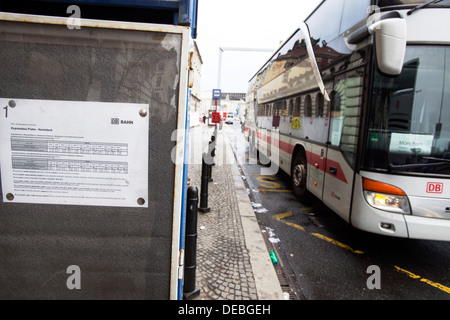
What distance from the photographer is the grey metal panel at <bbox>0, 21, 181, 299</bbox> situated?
181 cm

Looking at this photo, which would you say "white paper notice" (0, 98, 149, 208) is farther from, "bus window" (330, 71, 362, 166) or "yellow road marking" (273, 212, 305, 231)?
"yellow road marking" (273, 212, 305, 231)

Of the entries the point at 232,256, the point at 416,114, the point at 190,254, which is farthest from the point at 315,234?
the point at 190,254

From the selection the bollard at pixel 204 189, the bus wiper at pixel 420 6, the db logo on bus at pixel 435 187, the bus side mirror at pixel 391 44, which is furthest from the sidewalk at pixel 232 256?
the bus wiper at pixel 420 6

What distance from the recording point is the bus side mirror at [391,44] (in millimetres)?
2910

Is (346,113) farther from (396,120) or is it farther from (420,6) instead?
(420,6)

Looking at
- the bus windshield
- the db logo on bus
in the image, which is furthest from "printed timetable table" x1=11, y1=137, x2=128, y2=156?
the db logo on bus

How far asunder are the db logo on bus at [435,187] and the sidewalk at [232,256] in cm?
218

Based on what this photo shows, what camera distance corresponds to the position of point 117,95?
73.2 inches

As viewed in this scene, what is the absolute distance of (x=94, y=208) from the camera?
1.95m

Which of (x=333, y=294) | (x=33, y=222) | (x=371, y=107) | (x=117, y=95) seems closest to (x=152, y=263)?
(x=33, y=222)

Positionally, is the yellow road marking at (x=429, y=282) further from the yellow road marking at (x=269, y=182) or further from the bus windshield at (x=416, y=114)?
the yellow road marking at (x=269, y=182)

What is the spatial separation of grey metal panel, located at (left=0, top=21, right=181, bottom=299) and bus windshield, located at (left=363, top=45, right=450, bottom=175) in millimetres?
2879

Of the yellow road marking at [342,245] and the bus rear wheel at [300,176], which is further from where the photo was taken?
the bus rear wheel at [300,176]

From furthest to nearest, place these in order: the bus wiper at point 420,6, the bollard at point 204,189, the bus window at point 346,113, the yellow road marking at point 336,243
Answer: the bollard at point 204,189
the yellow road marking at point 336,243
the bus window at point 346,113
the bus wiper at point 420,6
